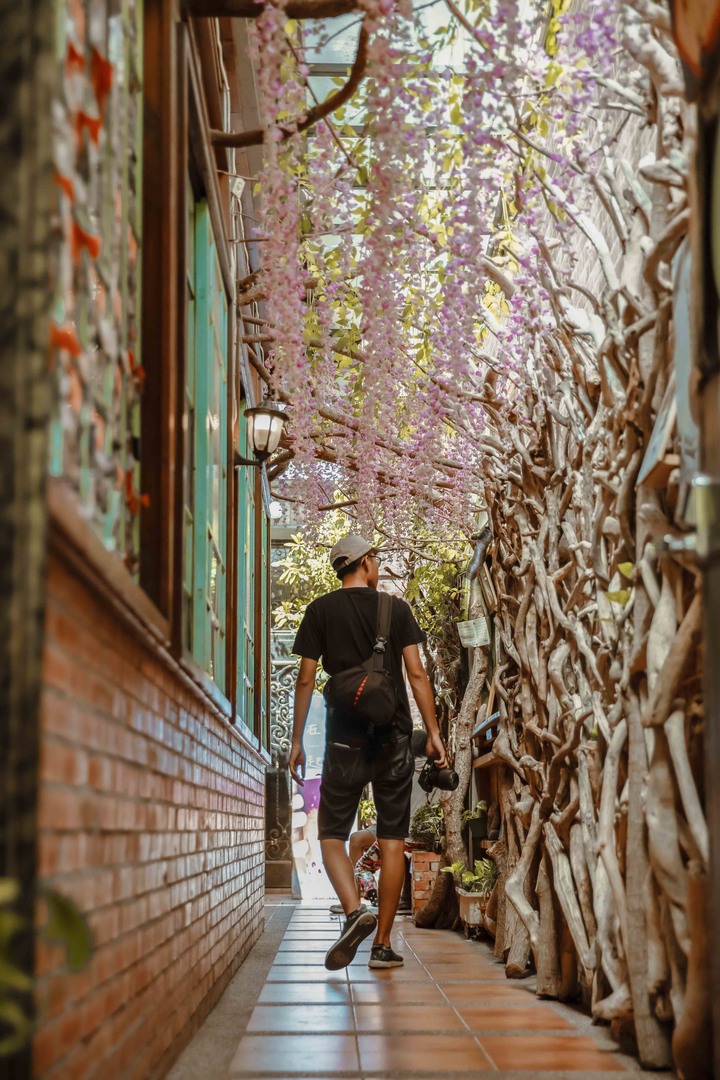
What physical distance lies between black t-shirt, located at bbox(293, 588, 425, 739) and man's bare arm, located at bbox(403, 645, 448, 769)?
4 centimetres

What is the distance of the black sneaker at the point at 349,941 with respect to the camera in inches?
160

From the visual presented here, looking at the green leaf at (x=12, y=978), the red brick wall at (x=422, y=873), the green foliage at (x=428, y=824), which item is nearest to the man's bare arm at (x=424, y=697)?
the green foliage at (x=428, y=824)

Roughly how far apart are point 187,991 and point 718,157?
87.5 inches

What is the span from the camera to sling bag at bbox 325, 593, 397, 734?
4527mm

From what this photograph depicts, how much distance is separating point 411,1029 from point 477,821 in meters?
4.03

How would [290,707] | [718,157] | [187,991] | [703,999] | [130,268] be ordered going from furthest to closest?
[290,707]
[187,991]
[130,268]
[703,999]
[718,157]

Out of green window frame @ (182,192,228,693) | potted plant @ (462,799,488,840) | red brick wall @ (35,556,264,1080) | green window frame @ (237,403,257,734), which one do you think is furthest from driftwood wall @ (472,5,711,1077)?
potted plant @ (462,799,488,840)

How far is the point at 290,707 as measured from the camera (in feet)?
38.1

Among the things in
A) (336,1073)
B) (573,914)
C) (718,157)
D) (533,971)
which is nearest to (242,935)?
(533,971)

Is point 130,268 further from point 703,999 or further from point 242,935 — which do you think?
point 242,935

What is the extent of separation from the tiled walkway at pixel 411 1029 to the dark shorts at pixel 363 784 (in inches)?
20.3

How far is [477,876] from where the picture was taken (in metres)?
6.37

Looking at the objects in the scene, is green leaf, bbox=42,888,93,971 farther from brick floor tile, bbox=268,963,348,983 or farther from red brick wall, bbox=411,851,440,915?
red brick wall, bbox=411,851,440,915

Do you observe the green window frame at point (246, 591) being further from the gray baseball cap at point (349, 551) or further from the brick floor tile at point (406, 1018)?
the brick floor tile at point (406, 1018)
